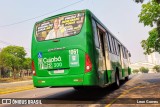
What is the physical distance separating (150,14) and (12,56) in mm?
43073

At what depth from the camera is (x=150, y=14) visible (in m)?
27.5

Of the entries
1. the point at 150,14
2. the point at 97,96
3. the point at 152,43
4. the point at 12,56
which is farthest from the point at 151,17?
the point at 12,56

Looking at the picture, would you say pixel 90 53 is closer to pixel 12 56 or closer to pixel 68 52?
pixel 68 52

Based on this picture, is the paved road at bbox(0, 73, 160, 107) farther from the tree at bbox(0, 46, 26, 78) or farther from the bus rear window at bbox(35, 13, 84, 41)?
the tree at bbox(0, 46, 26, 78)

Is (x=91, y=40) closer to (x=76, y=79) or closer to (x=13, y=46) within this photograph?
(x=76, y=79)

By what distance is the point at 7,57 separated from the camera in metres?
60.4

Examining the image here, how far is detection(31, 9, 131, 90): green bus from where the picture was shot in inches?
332

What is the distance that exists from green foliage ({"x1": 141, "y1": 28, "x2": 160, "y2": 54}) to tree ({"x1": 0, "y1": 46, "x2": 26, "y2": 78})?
124 feet

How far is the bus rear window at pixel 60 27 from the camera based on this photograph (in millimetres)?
8915

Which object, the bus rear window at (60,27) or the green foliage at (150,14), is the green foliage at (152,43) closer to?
the green foliage at (150,14)

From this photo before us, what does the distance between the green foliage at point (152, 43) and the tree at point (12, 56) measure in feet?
124

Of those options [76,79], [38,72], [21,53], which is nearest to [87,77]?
[76,79]

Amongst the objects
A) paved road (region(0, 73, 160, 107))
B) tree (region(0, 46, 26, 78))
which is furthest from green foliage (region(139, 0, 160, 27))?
tree (region(0, 46, 26, 78))

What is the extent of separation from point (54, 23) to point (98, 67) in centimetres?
247
